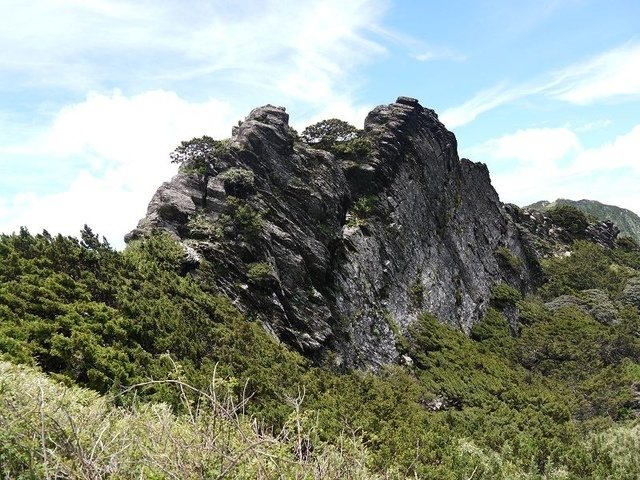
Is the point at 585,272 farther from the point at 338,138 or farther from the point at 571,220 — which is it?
the point at 338,138

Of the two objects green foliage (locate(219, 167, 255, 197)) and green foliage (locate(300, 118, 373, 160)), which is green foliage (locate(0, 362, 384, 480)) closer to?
green foliage (locate(219, 167, 255, 197))

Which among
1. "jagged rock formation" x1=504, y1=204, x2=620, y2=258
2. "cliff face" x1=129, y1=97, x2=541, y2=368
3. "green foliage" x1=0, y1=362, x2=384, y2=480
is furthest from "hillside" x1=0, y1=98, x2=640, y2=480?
"jagged rock formation" x1=504, y1=204, x2=620, y2=258

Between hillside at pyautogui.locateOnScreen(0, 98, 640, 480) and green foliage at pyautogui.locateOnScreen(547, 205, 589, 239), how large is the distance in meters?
40.1

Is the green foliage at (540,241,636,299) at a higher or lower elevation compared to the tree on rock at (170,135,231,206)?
lower

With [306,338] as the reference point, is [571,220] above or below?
above

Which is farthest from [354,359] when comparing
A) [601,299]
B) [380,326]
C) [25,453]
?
[601,299]

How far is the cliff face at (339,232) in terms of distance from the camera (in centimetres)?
2884

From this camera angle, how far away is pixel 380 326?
36.9m

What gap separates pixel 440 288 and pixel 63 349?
39568 millimetres

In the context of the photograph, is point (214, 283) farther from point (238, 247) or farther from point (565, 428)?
point (565, 428)

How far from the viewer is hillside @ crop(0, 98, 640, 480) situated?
709 centimetres

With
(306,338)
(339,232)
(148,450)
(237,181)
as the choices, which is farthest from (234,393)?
(339,232)

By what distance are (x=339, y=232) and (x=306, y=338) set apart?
1159 centimetres

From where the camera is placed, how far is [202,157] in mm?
34094
